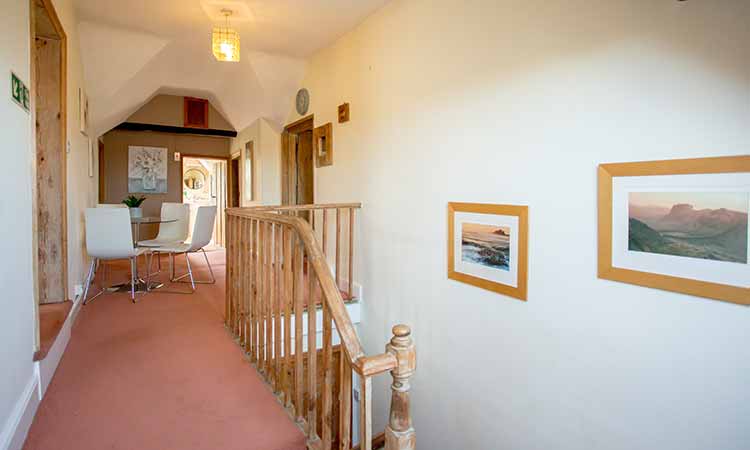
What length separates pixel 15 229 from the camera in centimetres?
169

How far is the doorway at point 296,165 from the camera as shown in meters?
5.45

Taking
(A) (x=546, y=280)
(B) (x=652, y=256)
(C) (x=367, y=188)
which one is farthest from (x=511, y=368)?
(C) (x=367, y=188)

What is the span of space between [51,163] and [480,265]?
9.79 feet

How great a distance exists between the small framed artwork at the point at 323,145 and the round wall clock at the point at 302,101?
1.32 ft

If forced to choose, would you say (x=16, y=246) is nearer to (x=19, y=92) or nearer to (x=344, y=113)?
(x=19, y=92)

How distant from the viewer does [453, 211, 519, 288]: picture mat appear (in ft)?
7.52

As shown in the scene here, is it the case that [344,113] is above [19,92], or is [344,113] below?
above

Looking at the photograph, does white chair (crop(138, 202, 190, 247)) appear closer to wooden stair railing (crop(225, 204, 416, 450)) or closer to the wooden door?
the wooden door

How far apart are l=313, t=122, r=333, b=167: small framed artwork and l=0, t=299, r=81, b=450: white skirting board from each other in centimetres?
274

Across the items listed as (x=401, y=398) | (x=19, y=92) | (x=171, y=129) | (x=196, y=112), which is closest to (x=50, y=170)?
(x=19, y=92)

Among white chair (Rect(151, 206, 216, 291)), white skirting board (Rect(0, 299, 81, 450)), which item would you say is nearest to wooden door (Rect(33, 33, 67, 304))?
white skirting board (Rect(0, 299, 81, 450))

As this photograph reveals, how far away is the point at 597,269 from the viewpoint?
6.13 ft

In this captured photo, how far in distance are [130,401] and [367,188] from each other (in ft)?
7.94

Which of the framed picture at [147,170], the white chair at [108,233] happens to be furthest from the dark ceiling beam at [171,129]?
the white chair at [108,233]
